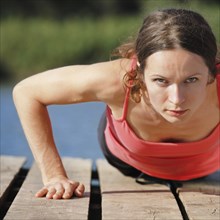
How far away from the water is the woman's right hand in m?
1.49

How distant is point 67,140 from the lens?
589cm

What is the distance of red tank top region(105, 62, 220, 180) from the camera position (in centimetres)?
272

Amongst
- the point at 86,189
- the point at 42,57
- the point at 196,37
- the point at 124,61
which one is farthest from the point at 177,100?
the point at 42,57

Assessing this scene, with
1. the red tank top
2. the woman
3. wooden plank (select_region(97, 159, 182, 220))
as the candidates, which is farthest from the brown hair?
wooden plank (select_region(97, 159, 182, 220))

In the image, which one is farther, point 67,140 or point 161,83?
point 67,140

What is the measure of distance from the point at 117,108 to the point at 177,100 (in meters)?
0.46

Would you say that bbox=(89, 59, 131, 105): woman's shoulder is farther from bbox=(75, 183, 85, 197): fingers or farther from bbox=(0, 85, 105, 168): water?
bbox=(0, 85, 105, 168): water

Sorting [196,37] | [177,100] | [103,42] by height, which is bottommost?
[103,42]

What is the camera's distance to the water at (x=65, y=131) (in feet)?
17.7

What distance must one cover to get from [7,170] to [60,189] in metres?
0.63

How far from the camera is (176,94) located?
2221 mm

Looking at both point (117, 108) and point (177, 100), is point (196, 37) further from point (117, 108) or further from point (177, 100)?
point (117, 108)

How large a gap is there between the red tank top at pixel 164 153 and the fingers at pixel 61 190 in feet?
1.16

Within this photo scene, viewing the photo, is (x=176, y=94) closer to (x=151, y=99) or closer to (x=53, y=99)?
(x=151, y=99)
